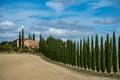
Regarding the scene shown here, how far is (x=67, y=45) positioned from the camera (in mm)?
58938

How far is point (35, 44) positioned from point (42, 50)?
121 ft

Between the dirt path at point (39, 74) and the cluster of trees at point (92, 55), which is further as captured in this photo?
the cluster of trees at point (92, 55)

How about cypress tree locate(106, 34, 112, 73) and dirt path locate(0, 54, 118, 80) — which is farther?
cypress tree locate(106, 34, 112, 73)

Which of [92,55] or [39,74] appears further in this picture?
[92,55]

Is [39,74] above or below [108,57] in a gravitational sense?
below

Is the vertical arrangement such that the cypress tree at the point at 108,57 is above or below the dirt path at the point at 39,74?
→ above

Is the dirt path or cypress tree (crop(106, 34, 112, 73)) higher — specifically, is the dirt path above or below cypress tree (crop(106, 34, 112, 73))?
below

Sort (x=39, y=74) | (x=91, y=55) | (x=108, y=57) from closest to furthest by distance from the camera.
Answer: (x=39, y=74)
(x=108, y=57)
(x=91, y=55)

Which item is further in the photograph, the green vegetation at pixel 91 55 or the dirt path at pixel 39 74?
the green vegetation at pixel 91 55

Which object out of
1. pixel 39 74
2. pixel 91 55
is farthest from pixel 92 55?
pixel 39 74

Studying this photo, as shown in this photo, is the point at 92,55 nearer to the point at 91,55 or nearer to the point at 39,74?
the point at 91,55

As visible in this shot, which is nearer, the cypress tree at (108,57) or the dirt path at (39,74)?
the dirt path at (39,74)

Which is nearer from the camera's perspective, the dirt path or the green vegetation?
the dirt path

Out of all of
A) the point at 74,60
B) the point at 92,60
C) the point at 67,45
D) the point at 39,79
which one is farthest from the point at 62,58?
the point at 39,79
